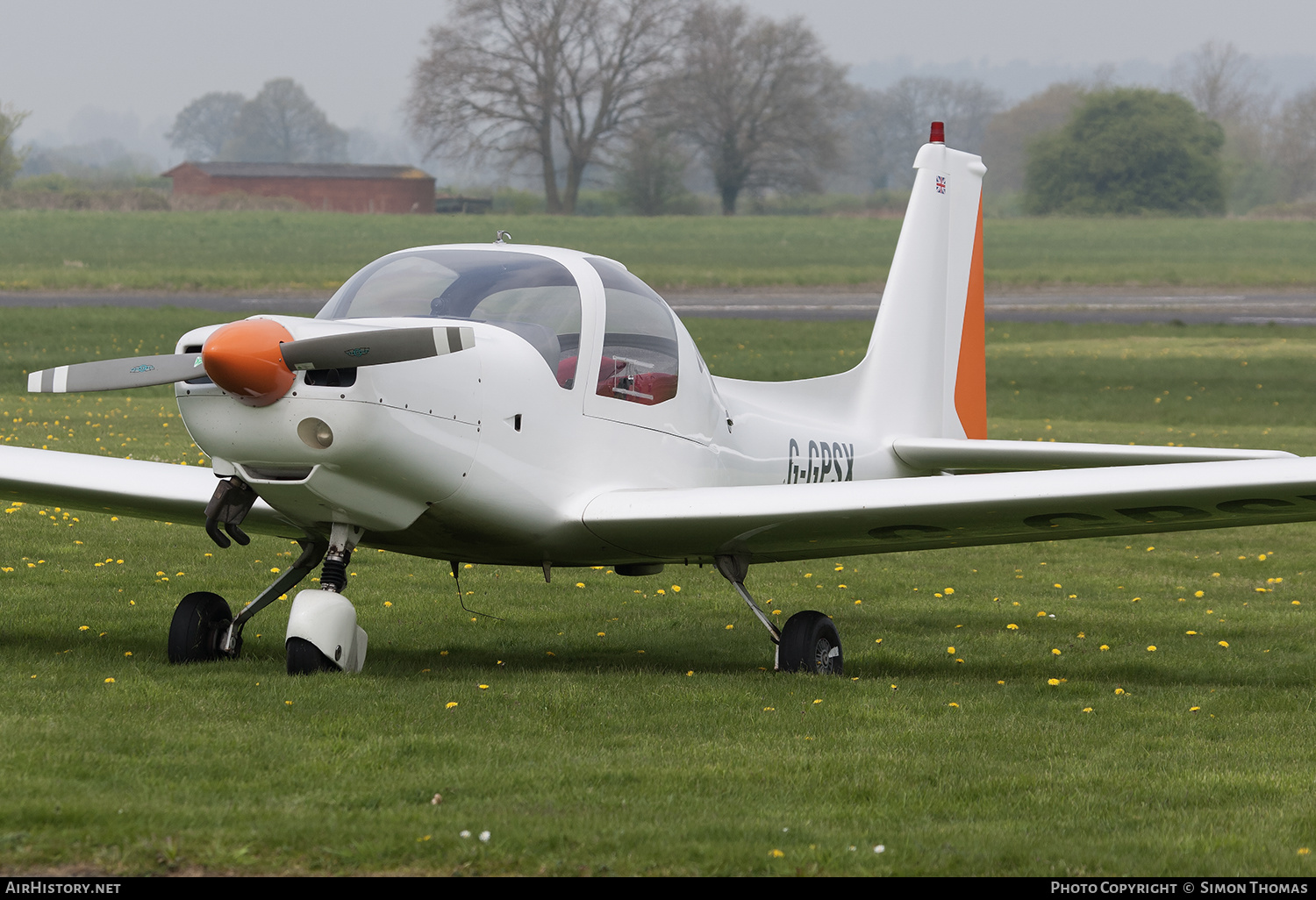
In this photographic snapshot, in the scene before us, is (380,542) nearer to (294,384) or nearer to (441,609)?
(294,384)

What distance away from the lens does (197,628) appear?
8086mm

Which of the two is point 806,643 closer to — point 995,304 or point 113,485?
point 113,485

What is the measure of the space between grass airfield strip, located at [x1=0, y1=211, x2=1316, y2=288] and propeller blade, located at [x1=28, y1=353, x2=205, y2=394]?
127 feet

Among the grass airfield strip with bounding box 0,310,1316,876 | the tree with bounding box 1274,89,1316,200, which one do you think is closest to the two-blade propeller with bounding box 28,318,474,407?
the grass airfield strip with bounding box 0,310,1316,876

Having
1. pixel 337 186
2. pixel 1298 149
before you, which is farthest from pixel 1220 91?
pixel 337 186

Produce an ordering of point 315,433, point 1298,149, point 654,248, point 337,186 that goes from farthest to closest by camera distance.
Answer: point 1298,149 < point 337,186 < point 654,248 < point 315,433

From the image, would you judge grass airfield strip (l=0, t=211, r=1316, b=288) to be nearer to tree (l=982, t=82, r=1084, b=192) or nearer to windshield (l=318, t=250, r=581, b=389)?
windshield (l=318, t=250, r=581, b=389)

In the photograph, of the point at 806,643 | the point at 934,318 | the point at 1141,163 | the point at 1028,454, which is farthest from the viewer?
the point at 1141,163

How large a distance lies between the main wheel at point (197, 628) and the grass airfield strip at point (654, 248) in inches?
1497

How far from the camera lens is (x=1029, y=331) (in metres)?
37.8

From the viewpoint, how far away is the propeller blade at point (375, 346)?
6.59 meters

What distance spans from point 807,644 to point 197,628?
130 inches

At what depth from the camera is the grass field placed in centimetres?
5144

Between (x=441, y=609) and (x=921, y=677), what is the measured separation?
3585 mm
